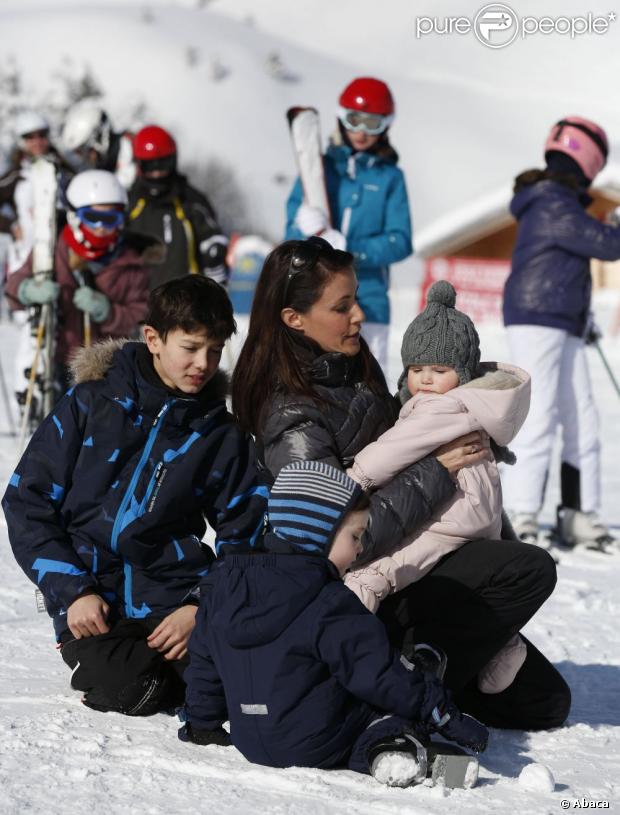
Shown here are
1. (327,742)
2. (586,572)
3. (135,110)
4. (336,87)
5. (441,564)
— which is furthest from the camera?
(336,87)

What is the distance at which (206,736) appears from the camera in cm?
301

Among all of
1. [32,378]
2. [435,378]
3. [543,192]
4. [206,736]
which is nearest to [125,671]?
[206,736]

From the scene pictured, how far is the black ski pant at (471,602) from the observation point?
3.18 metres

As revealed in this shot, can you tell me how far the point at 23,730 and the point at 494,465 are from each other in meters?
1.31

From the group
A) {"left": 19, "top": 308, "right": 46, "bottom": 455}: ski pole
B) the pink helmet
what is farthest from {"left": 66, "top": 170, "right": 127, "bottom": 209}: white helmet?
the pink helmet

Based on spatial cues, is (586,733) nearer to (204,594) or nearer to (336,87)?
(204,594)

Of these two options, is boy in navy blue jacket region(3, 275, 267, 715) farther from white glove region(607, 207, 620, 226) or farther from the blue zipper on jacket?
white glove region(607, 207, 620, 226)

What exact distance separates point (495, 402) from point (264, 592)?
0.87 meters

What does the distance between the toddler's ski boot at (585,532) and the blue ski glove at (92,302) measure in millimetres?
2359

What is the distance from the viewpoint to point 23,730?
115 inches

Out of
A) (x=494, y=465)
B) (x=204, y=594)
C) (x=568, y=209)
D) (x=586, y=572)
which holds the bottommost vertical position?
(x=586, y=572)

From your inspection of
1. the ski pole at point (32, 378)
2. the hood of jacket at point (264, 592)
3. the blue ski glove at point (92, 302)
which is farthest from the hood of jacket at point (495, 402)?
the ski pole at point (32, 378)

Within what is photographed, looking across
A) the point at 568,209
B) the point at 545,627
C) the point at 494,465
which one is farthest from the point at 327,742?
the point at 568,209

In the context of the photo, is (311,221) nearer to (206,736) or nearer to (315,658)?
(206,736)
